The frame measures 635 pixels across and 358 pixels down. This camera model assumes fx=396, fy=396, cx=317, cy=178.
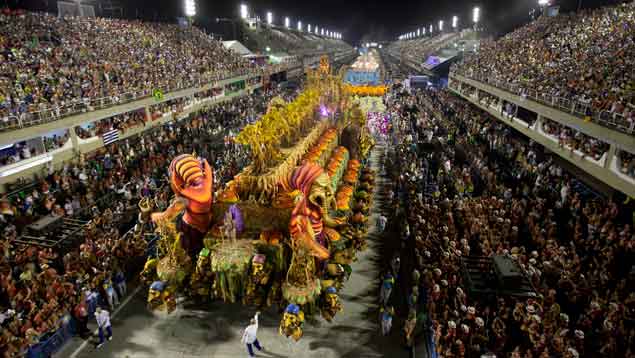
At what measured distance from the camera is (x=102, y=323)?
941cm

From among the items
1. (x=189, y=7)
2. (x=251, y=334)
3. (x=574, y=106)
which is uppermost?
(x=189, y=7)

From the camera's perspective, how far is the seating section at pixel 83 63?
20.1 meters

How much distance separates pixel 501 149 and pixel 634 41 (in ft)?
30.6

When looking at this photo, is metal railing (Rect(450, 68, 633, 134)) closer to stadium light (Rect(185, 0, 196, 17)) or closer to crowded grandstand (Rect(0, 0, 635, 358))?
crowded grandstand (Rect(0, 0, 635, 358))

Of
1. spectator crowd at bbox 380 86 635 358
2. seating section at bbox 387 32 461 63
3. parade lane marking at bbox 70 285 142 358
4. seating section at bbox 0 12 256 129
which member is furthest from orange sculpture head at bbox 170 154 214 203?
seating section at bbox 387 32 461 63

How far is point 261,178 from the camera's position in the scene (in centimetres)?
1022

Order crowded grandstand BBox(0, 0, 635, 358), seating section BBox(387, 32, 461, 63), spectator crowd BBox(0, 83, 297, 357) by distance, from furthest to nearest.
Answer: seating section BBox(387, 32, 461, 63), spectator crowd BBox(0, 83, 297, 357), crowded grandstand BBox(0, 0, 635, 358)

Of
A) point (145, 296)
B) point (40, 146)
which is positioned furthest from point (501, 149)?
point (40, 146)

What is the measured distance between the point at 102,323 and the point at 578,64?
90.7 ft

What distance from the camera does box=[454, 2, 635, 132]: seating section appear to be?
17.1 metres

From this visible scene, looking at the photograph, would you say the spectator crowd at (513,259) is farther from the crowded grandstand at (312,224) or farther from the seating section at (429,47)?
the seating section at (429,47)

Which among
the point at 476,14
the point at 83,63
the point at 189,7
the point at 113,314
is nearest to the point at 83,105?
the point at 83,63

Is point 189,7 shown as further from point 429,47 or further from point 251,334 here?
point 429,47

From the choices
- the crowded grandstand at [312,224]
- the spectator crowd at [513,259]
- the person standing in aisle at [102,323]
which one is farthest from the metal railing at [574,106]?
the person standing in aisle at [102,323]
